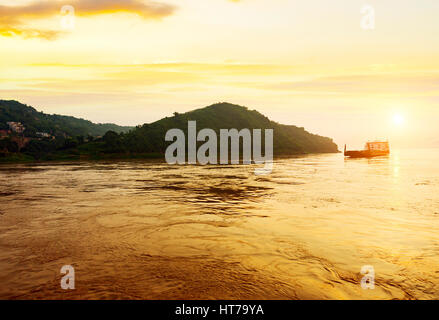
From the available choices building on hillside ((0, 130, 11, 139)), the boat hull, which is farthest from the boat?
building on hillside ((0, 130, 11, 139))

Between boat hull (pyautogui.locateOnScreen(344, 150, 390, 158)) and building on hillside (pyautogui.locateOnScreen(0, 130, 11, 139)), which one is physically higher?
building on hillside (pyautogui.locateOnScreen(0, 130, 11, 139))

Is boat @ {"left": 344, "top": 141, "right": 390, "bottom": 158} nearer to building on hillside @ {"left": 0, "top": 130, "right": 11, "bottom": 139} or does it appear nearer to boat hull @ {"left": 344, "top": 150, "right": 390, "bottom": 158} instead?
boat hull @ {"left": 344, "top": 150, "right": 390, "bottom": 158}

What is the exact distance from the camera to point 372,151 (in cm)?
13450

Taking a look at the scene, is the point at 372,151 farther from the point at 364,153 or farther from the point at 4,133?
the point at 4,133

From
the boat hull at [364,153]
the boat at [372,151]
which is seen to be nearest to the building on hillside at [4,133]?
the boat hull at [364,153]

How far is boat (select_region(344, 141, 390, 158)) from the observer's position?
12197 cm

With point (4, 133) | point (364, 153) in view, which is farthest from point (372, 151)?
point (4, 133)

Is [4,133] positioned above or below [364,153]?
above

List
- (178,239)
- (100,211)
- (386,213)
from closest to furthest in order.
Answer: (178,239) → (386,213) → (100,211)

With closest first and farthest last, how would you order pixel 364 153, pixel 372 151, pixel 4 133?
1. pixel 364 153
2. pixel 372 151
3. pixel 4 133
